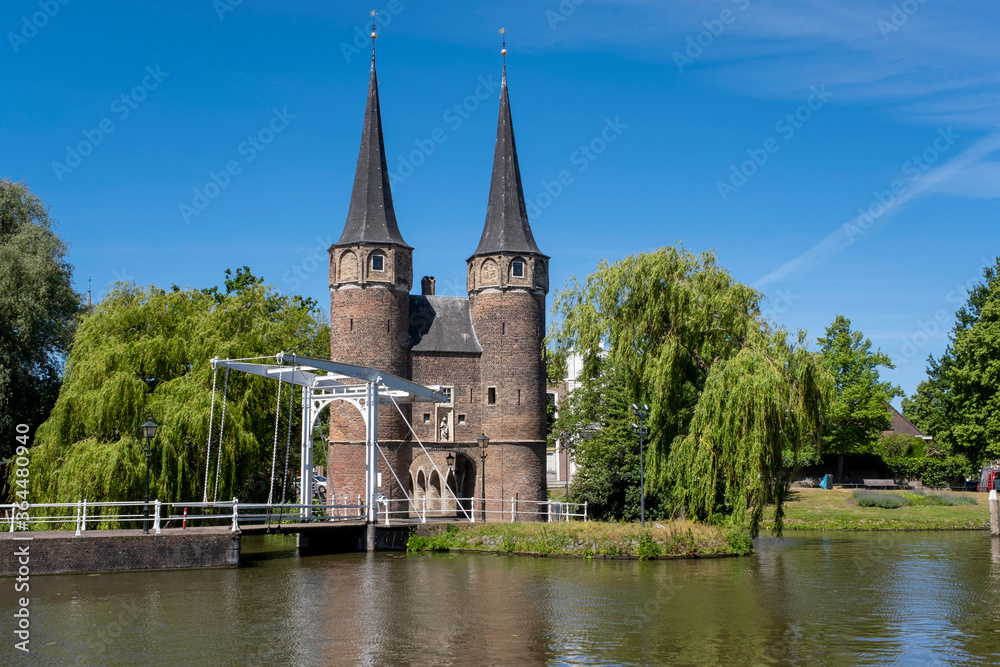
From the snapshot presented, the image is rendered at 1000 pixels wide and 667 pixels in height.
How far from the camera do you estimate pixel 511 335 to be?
33.7 metres

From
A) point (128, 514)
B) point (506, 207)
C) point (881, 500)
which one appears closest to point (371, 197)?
point (506, 207)

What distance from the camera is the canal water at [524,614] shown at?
11.6 m

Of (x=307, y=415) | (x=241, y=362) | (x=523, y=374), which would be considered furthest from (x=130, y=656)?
(x=523, y=374)

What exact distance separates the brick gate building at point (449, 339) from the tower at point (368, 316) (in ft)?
0.12

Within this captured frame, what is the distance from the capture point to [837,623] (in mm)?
13797

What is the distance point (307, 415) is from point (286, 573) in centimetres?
795

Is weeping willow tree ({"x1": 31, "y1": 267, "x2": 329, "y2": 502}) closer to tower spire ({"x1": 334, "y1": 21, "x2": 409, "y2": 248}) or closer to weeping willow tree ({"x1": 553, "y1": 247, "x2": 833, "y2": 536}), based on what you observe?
tower spire ({"x1": 334, "y1": 21, "x2": 409, "y2": 248})

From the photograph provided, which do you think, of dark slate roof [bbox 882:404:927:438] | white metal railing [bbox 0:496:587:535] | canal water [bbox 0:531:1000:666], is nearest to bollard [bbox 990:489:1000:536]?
canal water [bbox 0:531:1000:666]

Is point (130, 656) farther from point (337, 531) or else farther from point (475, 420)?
point (475, 420)

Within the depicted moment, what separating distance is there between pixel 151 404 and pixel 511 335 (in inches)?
505

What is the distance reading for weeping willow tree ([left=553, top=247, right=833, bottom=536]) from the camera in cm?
2231

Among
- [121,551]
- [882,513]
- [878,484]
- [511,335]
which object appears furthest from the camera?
[878,484]

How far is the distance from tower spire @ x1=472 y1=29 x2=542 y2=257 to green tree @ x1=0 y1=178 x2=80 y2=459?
46.4 ft

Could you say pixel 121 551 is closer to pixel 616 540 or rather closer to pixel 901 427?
pixel 616 540
